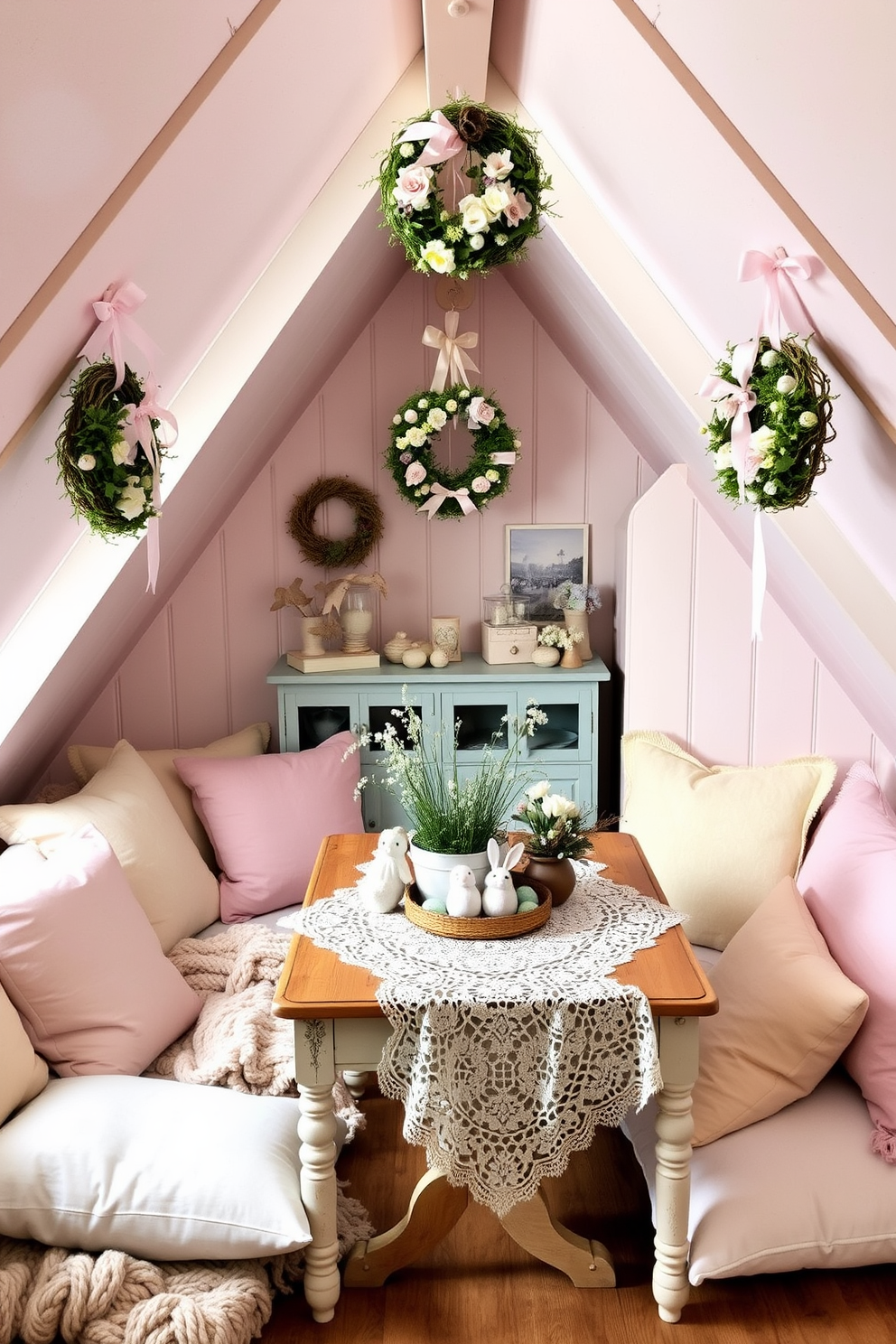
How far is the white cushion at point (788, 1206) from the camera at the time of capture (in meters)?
2.01

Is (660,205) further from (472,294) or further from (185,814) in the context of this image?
(185,814)

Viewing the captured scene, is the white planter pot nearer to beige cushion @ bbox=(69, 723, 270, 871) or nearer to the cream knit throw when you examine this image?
the cream knit throw

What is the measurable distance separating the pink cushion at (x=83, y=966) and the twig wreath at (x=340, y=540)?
4.51ft

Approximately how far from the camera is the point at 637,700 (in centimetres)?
322

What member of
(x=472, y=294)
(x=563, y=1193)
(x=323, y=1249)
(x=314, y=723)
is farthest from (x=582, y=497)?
(x=323, y=1249)

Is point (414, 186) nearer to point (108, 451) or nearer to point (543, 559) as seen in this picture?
point (108, 451)

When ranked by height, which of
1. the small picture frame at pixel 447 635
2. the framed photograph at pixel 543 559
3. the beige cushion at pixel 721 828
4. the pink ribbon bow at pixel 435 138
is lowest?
the beige cushion at pixel 721 828

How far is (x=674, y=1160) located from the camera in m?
1.94

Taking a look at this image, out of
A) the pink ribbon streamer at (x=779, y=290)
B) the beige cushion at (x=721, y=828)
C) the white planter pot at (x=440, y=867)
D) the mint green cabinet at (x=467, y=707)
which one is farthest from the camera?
the mint green cabinet at (x=467, y=707)

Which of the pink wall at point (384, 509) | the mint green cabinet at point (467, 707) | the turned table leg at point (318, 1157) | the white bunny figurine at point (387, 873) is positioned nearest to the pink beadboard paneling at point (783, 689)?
the mint green cabinet at point (467, 707)

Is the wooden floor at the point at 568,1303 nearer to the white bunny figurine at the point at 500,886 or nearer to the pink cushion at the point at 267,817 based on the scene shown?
the white bunny figurine at the point at 500,886

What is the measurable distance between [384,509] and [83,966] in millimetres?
1867

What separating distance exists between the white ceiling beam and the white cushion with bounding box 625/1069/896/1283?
2.13 meters

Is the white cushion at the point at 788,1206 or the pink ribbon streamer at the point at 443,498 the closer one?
the white cushion at the point at 788,1206
